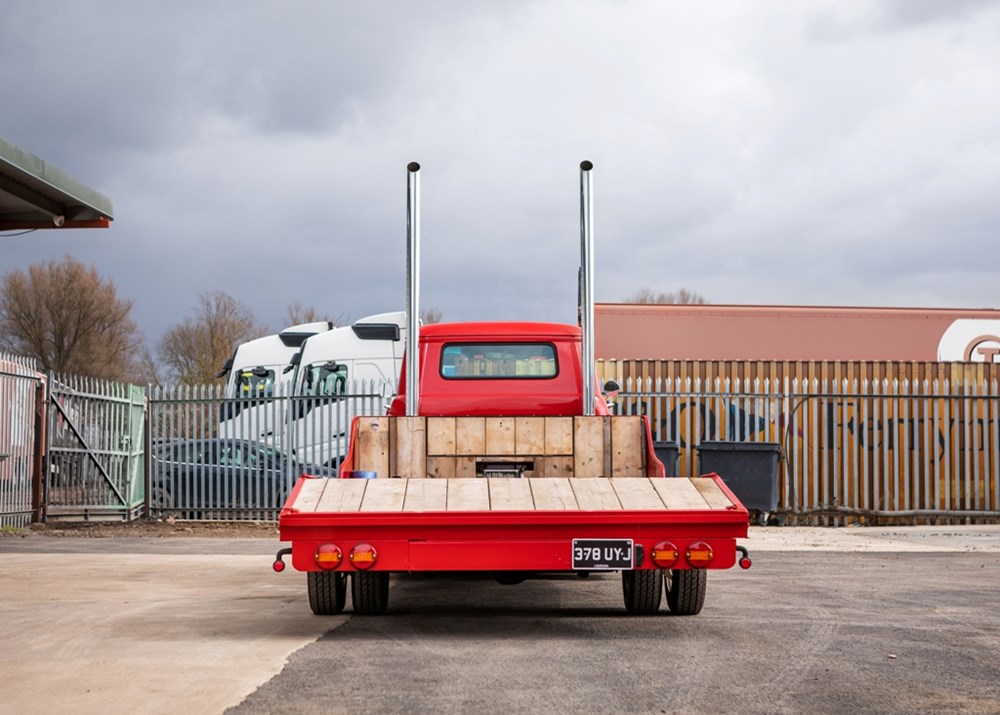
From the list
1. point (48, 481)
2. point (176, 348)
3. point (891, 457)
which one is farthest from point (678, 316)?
point (176, 348)

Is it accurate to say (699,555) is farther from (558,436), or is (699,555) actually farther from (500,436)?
(500,436)

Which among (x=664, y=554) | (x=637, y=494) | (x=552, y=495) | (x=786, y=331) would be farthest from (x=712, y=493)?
(x=786, y=331)

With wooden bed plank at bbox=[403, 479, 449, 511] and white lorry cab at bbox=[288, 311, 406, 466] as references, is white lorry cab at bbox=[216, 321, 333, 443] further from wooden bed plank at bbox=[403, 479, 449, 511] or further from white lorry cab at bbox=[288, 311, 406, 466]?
wooden bed plank at bbox=[403, 479, 449, 511]

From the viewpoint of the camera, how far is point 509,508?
7.19 metres

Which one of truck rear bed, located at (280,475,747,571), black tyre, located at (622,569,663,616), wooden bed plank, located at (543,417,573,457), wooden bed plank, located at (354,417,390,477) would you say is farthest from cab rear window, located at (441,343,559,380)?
truck rear bed, located at (280,475,747,571)

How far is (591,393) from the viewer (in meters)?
9.23

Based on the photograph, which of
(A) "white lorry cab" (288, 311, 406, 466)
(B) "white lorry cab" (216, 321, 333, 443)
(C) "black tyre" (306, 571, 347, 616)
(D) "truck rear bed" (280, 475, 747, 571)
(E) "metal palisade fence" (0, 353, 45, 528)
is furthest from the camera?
(B) "white lorry cab" (216, 321, 333, 443)

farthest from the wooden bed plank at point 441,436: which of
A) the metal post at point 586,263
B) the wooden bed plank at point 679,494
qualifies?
the wooden bed plank at point 679,494

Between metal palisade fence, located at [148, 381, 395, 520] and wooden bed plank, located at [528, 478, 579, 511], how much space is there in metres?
11.7

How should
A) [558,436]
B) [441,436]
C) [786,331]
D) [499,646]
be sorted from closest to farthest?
[499,646], [558,436], [441,436], [786,331]

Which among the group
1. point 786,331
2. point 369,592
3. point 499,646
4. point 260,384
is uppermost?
point 786,331

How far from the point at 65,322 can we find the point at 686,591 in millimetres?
54370

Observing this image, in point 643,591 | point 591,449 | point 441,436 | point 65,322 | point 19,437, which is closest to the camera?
point 643,591

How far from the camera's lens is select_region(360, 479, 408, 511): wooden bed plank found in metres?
7.23
